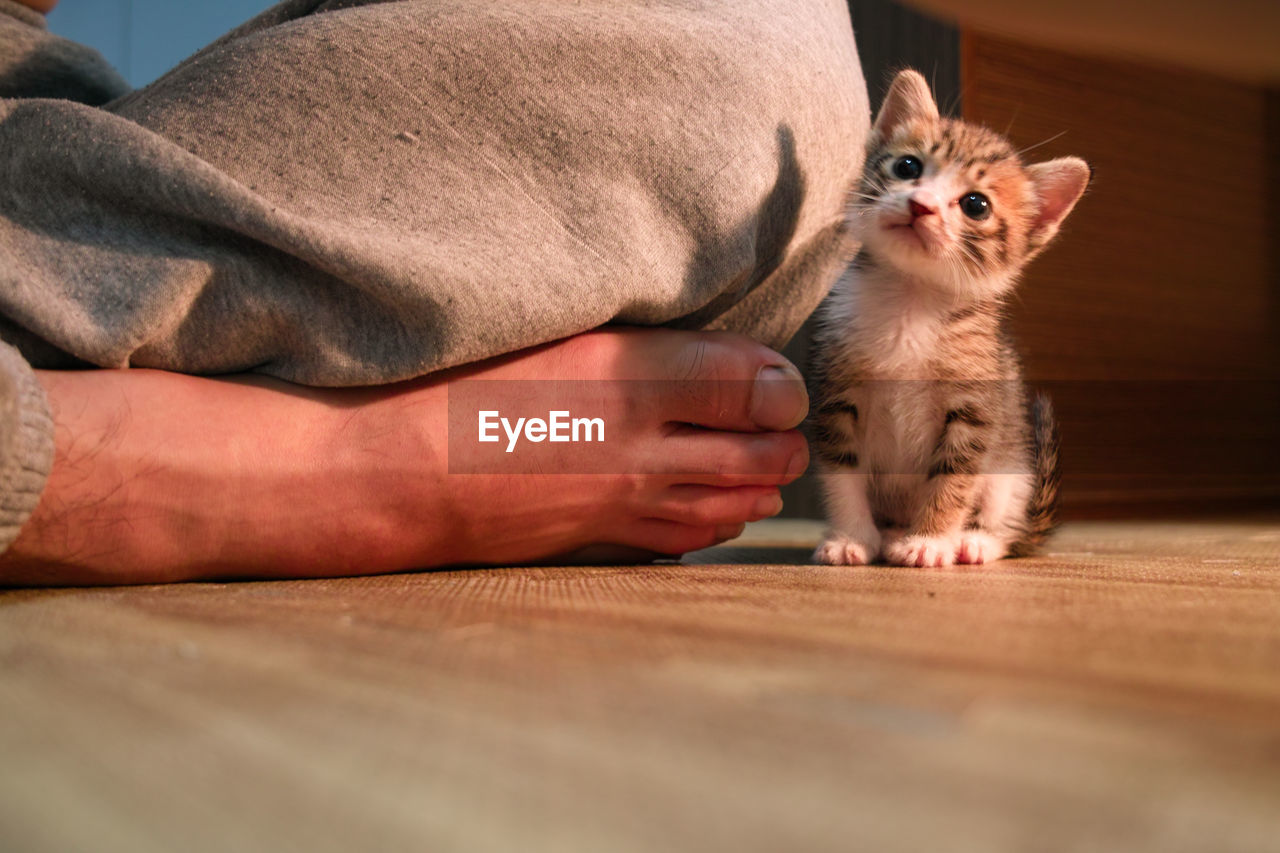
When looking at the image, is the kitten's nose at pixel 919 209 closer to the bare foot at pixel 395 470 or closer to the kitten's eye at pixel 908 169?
the kitten's eye at pixel 908 169


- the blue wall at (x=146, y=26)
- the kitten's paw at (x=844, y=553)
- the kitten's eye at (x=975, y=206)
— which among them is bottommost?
the kitten's paw at (x=844, y=553)

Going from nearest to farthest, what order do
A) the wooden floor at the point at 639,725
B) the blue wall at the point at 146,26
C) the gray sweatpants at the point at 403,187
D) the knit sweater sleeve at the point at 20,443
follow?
1. the wooden floor at the point at 639,725
2. the knit sweater sleeve at the point at 20,443
3. the gray sweatpants at the point at 403,187
4. the blue wall at the point at 146,26

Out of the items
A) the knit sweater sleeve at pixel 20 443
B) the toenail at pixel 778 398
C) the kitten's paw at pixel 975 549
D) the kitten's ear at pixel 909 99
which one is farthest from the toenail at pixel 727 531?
the knit sweater sleeve at pixel 20 443

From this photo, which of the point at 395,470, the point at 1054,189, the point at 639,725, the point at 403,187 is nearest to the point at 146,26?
the point at 403,187

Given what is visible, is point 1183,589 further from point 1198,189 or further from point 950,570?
point 1198,189

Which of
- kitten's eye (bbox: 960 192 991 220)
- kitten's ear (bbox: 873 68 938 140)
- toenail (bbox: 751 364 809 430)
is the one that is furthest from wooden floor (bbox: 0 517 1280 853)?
kitten's ear (bbox: 873 68 938 140)

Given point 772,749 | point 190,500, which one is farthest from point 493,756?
point 190,500
